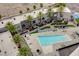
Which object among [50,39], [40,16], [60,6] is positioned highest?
[60,6]

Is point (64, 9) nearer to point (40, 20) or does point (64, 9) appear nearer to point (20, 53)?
point (40, 20)

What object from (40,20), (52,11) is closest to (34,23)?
(40,20)

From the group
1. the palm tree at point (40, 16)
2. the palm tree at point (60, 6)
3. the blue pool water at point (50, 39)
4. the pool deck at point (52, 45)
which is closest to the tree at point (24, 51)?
the pool deck at point (52, 45)

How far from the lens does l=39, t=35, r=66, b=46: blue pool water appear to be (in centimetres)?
561

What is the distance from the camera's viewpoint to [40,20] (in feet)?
19.2

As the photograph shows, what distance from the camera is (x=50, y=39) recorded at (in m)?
5.66

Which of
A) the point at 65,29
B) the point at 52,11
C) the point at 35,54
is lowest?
the point at 35,54

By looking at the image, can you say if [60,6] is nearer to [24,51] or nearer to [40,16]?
[40,16]

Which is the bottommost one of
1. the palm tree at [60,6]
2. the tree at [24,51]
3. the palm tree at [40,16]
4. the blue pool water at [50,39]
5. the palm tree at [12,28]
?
the tree at [24,51]

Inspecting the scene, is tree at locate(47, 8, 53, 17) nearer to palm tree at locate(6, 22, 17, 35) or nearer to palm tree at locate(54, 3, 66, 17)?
palm tree at locate(54, 3, 66, 17)

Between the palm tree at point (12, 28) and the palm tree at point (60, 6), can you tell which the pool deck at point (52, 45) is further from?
the palm tree at point (60, 6)

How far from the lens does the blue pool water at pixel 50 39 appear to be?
561 cm

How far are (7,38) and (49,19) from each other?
1.15 metres

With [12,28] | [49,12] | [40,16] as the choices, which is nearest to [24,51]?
[12,28]
